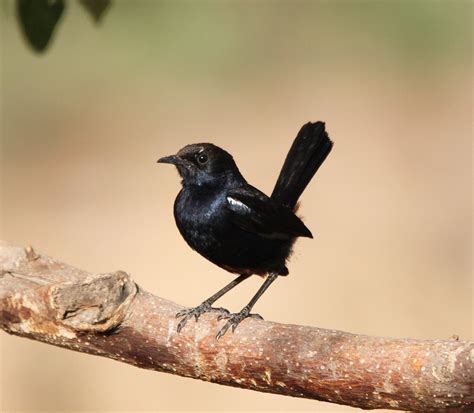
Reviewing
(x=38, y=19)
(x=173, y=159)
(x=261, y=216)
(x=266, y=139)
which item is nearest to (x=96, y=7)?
(x=38, y=19)

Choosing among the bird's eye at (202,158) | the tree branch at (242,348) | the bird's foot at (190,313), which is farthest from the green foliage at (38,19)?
the bird's eye at (202,158)

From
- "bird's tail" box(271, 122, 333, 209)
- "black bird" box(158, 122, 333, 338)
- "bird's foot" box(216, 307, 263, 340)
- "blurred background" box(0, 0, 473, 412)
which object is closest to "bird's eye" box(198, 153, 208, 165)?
"black bird" box(158, 122, 333, 338)

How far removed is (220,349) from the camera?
3604 millimetres

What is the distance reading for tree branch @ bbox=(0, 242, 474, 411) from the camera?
3141 mm

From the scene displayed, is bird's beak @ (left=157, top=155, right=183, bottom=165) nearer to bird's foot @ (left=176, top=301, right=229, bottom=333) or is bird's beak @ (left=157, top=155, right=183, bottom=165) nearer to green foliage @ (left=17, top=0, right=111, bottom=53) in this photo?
bird's foot @ (left=176, top=301, right=229, bottom=333)

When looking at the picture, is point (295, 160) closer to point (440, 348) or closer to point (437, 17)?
point (440, 348)

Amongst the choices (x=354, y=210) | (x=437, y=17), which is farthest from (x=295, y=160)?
(x=437, y=17)

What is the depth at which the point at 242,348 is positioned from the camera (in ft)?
11.7

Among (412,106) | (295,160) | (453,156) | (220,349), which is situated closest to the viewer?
(220,349)

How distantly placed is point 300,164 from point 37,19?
2.02 m

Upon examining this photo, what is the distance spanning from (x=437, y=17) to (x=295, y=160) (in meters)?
5.41

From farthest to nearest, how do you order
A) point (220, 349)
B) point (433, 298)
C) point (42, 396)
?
point (433, 298) < point (42, 396) < point (220, 349)

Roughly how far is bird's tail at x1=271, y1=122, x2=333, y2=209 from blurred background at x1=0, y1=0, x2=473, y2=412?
224 centimetres

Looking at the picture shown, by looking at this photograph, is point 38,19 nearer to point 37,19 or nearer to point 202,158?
point 37,19
